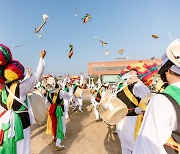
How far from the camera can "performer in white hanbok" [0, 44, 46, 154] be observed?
3.31 m

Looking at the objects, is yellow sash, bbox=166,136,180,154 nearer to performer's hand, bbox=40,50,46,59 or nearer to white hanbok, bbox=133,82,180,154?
white hanbok, bbox=133,82,180,154

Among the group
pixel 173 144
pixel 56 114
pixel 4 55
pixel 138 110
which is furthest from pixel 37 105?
pixel 173 144

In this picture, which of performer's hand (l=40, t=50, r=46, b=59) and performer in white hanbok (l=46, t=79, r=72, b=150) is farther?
Result: performer in white hanbok (l=46, t=79, r=72, b=150)

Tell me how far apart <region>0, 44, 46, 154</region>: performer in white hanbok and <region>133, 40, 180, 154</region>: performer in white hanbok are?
93.6 inches

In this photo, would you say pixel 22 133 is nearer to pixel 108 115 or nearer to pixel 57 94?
pixel 108 115

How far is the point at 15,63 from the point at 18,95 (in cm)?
49

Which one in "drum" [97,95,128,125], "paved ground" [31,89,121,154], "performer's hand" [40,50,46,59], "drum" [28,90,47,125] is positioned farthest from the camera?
"paved ground" [31,89,121,154]

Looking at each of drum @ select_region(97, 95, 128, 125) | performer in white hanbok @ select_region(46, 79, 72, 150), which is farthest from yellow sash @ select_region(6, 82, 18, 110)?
performer in white hanbok @ select_region(46, 79, 72, 150)

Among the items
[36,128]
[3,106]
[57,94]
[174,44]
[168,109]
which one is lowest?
[36,128]

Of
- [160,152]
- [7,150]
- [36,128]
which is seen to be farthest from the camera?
[36,128]

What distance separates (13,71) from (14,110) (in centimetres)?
62

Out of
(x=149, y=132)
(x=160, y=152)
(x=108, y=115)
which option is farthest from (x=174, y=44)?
(x=108, y=115)

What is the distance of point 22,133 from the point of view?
3418 millimetres

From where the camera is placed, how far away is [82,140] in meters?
6.65
